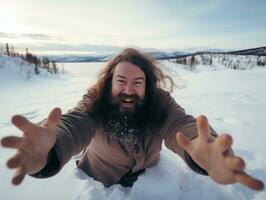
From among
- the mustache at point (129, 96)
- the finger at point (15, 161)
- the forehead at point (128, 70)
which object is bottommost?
the finger at point (15, 161)

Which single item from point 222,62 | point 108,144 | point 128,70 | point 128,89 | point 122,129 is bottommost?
point 222,62

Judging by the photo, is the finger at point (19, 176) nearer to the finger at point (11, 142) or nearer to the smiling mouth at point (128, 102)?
the finger at point (11, 142)

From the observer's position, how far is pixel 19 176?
81 cm

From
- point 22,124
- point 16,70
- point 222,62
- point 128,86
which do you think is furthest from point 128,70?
point 222,62

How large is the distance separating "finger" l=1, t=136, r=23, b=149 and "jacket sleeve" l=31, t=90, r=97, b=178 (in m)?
0.20

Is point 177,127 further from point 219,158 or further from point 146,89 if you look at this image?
point 219,158

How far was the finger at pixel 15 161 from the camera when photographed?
81 centimetres

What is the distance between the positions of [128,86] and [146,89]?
8.2 inches

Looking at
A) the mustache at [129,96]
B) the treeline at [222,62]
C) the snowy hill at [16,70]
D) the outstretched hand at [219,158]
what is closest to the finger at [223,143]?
the outstretched hand at [219,158]

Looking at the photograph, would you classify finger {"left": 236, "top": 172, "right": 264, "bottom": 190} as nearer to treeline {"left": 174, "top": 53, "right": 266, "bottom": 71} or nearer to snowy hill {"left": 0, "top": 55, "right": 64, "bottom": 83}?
snowy hill {"left": 0, "top": 55, "right": 64, "bottom": 83}

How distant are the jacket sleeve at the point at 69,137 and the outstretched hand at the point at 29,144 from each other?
0.05 m

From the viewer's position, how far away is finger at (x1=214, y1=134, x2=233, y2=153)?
32.3 inches

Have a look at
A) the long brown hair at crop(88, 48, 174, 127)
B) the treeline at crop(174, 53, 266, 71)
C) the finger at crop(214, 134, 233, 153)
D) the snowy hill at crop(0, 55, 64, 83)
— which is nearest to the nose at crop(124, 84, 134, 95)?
the long brown hair at crop(88, 48, 174, 127)

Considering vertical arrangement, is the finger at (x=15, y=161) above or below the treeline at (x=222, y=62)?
above
